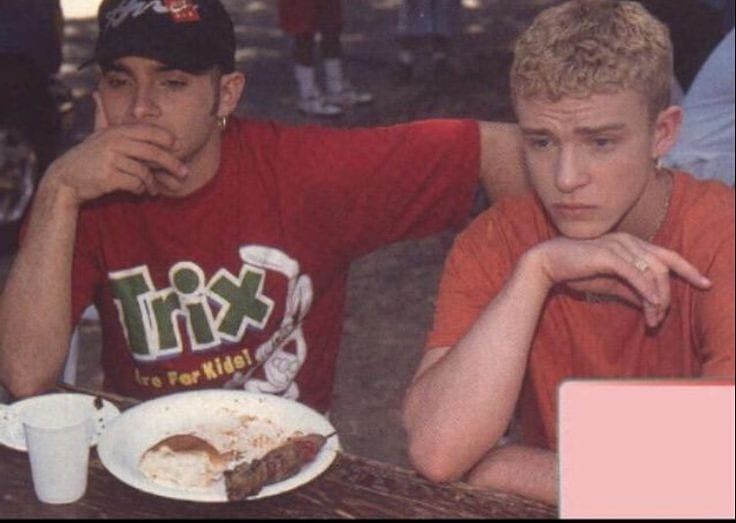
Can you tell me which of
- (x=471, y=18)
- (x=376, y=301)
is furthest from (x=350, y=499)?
(x=471, y=18)

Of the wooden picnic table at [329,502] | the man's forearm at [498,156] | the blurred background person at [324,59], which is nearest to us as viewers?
the wooden picnic table at [329,502]

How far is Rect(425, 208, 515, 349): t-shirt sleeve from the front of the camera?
2377 mm

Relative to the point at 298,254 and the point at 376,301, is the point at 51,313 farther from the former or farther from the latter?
the point at 376,301

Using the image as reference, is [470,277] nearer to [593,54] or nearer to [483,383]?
[483,383]

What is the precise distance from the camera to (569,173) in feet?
7.05

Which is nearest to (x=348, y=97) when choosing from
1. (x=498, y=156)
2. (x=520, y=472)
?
(x=498, y=156)

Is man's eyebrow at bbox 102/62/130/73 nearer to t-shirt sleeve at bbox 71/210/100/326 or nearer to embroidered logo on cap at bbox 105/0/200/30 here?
embroidered logo on cap at bbox 105/0/200/30

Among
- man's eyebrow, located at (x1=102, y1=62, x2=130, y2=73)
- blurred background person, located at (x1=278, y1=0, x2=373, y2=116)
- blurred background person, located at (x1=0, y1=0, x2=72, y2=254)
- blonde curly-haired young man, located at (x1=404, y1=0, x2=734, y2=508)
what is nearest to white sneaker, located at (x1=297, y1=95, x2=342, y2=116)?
blurred background person, located at (x1=278, y1=0, x2=373, y2=116)

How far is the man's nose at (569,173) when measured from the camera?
2.14 meters

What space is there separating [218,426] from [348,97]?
16.7ft

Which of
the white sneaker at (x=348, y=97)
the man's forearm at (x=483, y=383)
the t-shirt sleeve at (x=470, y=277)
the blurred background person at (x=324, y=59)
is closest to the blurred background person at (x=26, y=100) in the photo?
the blurred background person at (x=324, y=59)

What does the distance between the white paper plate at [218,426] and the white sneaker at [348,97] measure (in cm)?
461

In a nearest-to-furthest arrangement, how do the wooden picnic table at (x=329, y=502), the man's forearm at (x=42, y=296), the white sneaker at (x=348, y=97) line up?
the wooden picnic table at (x=329, y=502), the man's forearm at (x=42, y=296), the white sneaker at (x=348, y=97)

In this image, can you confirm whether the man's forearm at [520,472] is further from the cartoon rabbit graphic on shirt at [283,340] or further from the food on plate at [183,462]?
the cartoon rabbit graphic on shirt at [283,340]
